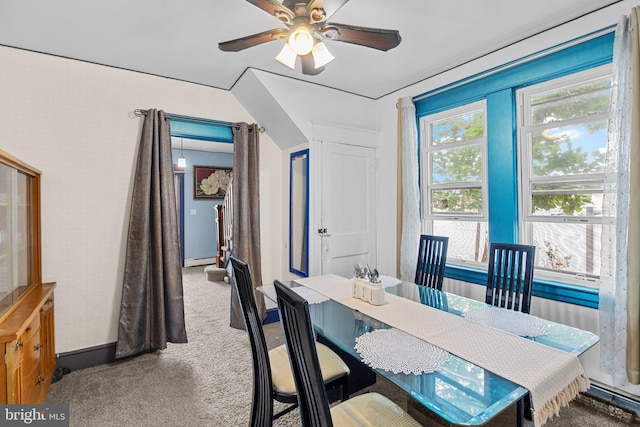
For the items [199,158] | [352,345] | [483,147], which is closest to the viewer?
[352,345]

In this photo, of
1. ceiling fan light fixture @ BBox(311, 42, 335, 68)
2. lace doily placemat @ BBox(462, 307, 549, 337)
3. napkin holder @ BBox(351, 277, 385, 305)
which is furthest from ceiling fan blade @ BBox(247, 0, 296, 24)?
lace doily placemat @ BBox(462, 307, 549, 337)

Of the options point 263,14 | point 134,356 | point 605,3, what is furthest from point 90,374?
point 605,3

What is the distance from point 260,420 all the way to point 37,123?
279 centimetres

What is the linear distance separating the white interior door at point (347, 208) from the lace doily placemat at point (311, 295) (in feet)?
4.04

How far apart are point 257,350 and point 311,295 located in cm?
59

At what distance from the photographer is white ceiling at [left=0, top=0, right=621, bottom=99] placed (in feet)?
6.64

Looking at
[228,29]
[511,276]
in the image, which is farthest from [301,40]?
[511,276]

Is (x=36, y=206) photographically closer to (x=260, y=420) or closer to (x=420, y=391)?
(x=260, y=420)

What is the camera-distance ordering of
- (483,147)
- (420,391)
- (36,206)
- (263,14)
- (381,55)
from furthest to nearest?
(483,147)
(381,55)
(36,206)
(263,14)
(420,391)

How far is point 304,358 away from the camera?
1026 mm

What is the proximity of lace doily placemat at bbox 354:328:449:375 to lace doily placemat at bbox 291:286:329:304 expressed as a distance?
0.56 meters

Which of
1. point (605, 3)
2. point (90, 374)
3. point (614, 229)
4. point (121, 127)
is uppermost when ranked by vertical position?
point (605, 3)

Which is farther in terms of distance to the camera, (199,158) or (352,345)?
(199,158)

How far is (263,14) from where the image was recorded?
6.89 feet
